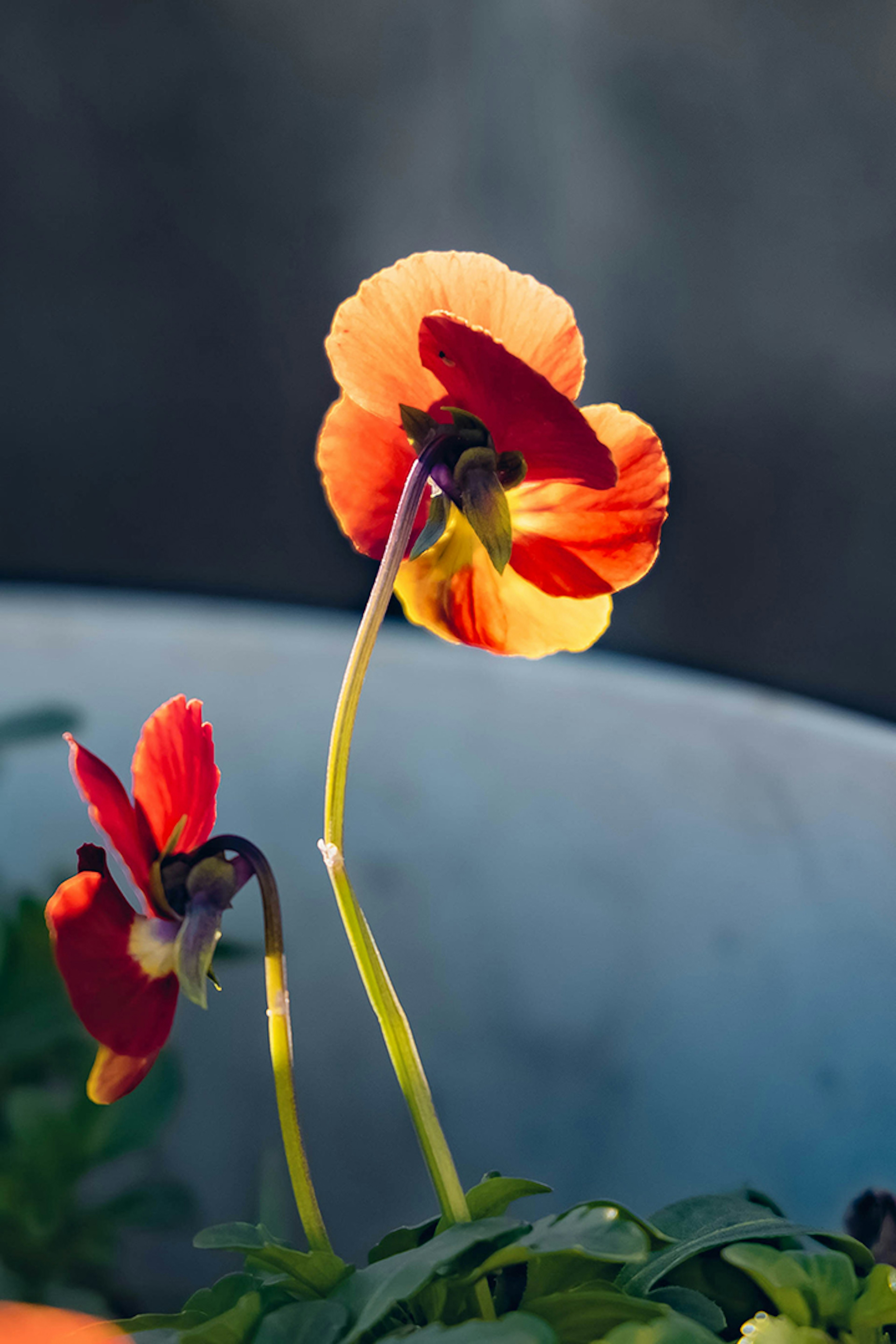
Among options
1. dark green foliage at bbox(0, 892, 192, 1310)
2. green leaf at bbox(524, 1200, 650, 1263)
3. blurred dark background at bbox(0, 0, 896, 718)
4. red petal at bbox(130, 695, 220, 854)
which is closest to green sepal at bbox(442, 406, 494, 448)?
red petal at bbox(130, 695, 220, 854)

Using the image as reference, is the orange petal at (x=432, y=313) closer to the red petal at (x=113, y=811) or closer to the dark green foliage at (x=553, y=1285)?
the red petal at (x=113, y=811)

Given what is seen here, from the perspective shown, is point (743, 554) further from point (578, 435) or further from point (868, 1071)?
point (578, 435)

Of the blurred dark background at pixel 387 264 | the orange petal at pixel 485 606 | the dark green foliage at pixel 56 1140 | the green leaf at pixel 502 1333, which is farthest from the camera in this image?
the blurred dark background at pixel 387 264

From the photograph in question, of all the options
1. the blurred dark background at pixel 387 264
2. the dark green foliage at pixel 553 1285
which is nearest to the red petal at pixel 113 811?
the dark green foliage at pixel 553 1285

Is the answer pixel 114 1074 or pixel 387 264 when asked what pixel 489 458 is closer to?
pixel 114 1074

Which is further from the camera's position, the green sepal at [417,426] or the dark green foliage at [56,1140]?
the dark green foliage at [56,1140]

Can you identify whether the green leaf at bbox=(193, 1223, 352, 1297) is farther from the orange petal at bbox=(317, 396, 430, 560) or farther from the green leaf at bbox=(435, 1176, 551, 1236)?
the orange petal at bbox=(317, 396, 430, 560)

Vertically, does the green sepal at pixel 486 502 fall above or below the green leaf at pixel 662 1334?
above
